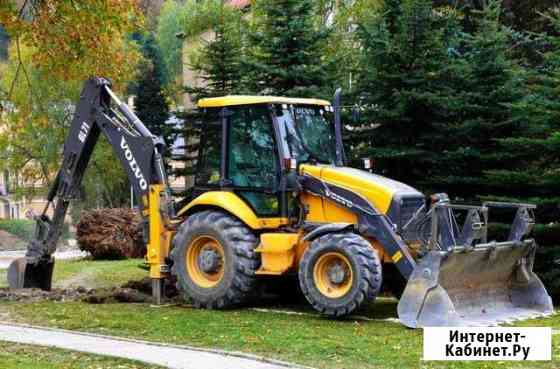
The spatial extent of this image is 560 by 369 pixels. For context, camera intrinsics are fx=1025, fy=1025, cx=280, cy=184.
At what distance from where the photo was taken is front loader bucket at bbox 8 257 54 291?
1812 centimetres

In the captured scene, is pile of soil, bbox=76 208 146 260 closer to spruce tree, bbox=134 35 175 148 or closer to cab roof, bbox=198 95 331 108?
cab roof, bbox=198 95 331 108

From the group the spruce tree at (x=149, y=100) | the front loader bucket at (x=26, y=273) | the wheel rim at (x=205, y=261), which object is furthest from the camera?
the spruce tree at (x=149, y=100)

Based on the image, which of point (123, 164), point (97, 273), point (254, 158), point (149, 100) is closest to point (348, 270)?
point (254, 158)

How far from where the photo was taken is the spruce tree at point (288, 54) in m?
21.8

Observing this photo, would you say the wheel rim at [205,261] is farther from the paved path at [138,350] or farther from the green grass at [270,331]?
the paved path at [138,350]

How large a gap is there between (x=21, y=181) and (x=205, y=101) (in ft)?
137

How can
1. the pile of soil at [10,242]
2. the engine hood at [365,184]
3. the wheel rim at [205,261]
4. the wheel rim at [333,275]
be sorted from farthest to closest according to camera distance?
1. the pile of soil at [10,242]
2. the wheel rim at [205,261]
3. the engine hood at [365,184]
4. the wheel rim at [333,275]

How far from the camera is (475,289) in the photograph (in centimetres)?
1448

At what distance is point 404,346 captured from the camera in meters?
12.0

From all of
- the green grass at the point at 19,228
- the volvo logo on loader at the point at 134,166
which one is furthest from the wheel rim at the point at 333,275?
the green grass at the point at 19,228

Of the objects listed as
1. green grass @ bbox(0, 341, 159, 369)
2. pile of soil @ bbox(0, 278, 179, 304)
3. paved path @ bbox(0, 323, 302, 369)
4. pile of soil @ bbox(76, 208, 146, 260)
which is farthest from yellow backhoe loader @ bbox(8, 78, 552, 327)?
pile of soil @ bbox(76, 208, 146, 260)

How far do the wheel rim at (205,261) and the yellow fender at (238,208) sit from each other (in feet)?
1.74

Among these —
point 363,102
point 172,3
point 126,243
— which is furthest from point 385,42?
point 172,3

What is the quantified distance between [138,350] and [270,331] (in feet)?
6.87
